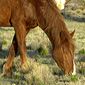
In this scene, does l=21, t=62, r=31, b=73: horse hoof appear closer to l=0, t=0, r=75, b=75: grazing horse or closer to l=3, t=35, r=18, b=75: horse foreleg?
l=0, t=0, r=75, b=75: grazing horse

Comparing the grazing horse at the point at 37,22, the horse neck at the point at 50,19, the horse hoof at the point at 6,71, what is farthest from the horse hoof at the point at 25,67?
the horse neck at the point at 50,19

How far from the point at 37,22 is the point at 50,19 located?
0.37 metres

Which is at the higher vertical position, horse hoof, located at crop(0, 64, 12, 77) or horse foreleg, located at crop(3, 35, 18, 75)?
horse foreleg, located at crop(3, 35, 18, 75)

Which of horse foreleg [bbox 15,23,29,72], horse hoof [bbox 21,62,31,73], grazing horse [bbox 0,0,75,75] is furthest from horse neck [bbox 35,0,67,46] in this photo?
horse hoof [bbox 21,62,31,73]

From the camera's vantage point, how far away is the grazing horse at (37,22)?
8.52 m

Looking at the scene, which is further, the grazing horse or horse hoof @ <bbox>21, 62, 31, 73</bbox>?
horse hoof @ <bbox>21, 62, 31, 73</bbox>

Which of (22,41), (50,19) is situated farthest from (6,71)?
(50,19)

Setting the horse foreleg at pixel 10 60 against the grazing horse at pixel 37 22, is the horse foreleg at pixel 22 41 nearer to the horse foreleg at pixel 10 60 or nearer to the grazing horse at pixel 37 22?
the grazing horse at pixel 37 22

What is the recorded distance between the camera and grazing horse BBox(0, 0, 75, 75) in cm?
852

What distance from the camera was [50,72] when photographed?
30.3 ft

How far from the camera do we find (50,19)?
8.85 meters

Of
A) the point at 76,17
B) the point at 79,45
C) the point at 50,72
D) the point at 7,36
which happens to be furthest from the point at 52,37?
the point at 76,17

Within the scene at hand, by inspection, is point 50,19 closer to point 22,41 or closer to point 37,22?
point 37,22

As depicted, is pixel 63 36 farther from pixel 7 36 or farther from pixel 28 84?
pixel 7 36
